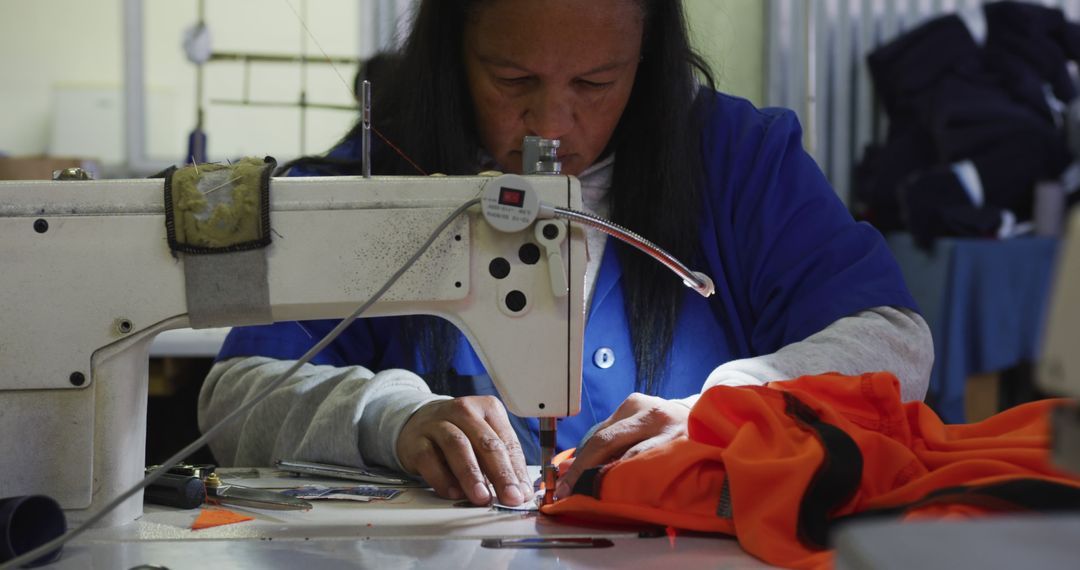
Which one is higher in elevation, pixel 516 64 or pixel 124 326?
pixel 516 64

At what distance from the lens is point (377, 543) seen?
1072mm

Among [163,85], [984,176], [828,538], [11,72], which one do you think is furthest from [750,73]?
[828,538]

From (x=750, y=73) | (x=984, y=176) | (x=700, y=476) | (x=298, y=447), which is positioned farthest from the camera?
(x=750, y=73)

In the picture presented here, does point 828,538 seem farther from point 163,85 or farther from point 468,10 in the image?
point 163,85

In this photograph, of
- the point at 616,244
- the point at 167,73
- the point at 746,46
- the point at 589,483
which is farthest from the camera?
the point at 167,73

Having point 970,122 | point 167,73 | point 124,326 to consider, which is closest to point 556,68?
point 124,326

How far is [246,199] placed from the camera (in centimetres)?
114

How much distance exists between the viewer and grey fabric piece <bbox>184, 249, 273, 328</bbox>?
44.9 inches

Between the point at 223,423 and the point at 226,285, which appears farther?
the point at 226,285

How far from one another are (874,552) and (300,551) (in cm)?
67

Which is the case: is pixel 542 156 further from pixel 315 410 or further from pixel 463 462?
pixel 315 410

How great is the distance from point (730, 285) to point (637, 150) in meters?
0.24

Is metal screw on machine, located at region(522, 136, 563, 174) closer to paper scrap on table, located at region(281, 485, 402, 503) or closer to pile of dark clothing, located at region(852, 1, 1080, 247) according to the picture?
paper scrap on table, located at region(281, 485, 402, 503)

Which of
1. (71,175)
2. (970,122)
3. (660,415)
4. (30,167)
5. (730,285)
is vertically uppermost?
(970,122)
